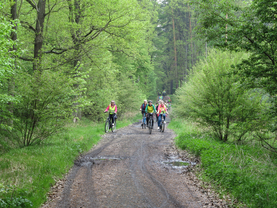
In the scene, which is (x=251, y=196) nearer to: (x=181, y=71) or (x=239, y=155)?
(x=239, y=155)

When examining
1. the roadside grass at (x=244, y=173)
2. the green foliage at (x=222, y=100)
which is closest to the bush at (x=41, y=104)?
the roadside grass at (x=244, y=173)

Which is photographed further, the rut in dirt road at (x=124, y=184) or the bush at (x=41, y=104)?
the bush at (x=41, y=104)

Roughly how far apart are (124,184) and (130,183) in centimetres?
17

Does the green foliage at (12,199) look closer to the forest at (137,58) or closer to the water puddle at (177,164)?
the forest at (137,58)

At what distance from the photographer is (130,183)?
6086mm

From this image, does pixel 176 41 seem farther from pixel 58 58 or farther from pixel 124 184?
pixel 124 184

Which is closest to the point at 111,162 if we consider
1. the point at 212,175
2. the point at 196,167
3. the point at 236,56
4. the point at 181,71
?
the point at 196,167

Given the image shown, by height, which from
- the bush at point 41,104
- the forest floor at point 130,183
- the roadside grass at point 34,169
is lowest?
the forest floor at point 130,183

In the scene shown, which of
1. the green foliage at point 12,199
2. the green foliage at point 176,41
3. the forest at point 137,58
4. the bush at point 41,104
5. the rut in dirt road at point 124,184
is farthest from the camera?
the green foliage at point 176,41

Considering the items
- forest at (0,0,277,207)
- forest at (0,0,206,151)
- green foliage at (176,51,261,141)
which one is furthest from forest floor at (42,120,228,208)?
forest at (0,0,206,151)

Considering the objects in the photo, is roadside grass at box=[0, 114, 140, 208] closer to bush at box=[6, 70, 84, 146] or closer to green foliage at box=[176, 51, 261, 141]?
bush at box=[6, 70, 84, 146]

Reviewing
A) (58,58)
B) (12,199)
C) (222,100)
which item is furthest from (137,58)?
(12,199)

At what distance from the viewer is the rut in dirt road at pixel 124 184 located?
5.05 meters

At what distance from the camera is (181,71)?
57500 millimetres
